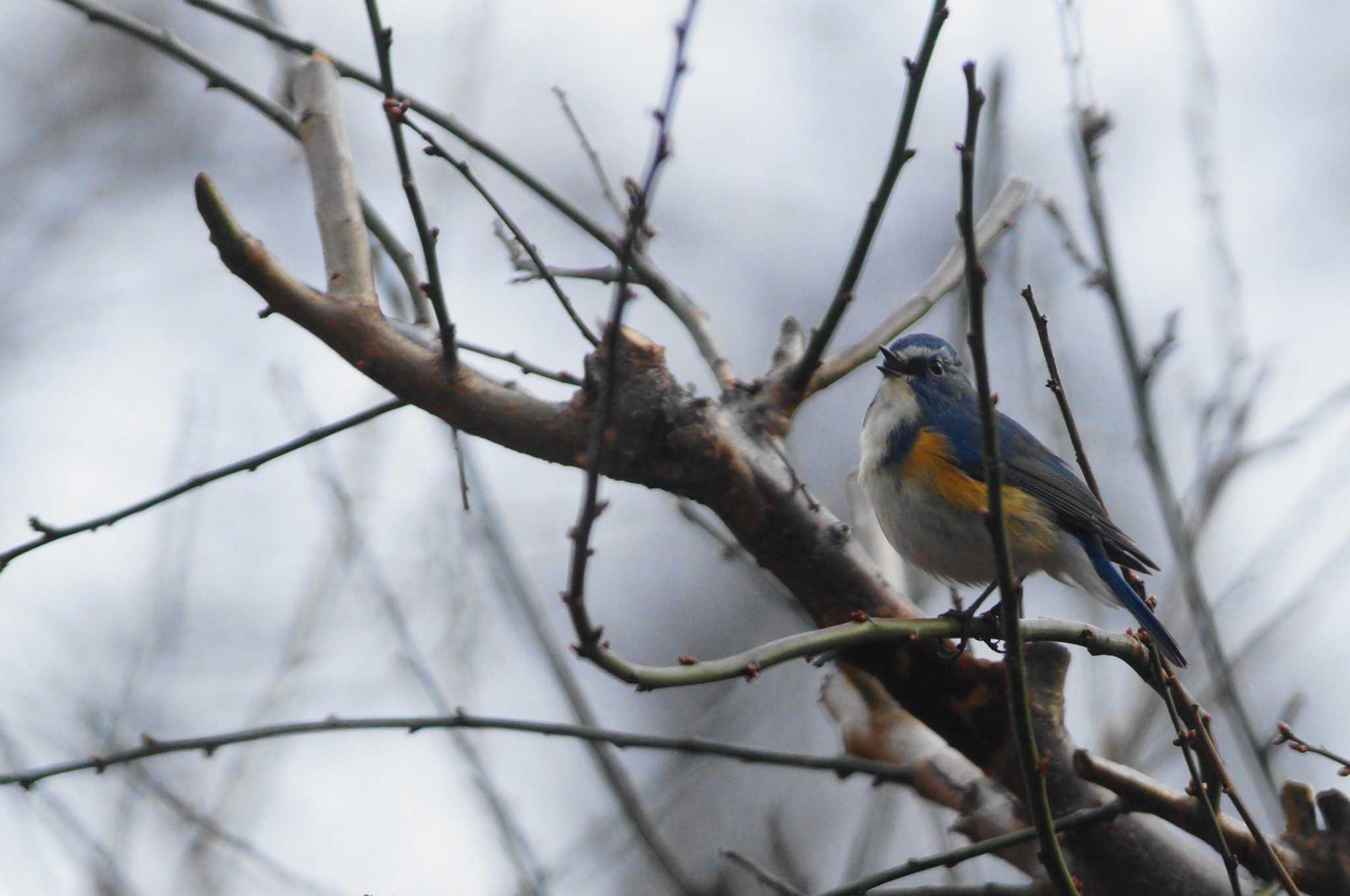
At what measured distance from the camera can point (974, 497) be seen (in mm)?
3625

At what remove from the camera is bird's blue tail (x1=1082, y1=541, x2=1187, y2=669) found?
3129 mm

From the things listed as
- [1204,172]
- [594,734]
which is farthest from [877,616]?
[1204,172]

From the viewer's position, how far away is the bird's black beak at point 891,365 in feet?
13.5

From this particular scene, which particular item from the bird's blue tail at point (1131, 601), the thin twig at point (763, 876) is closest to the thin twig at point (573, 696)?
the thin twig at point (763, 876)

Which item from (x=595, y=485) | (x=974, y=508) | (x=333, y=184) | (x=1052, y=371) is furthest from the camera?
(x=974, y=508)

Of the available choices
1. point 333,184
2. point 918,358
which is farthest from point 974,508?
point 333,184

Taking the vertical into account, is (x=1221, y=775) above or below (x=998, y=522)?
below

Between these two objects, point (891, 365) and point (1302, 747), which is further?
point (891, 365)

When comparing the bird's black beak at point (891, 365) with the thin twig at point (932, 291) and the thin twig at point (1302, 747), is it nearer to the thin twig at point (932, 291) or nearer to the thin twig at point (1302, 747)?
the thin twig at point (932, 291)

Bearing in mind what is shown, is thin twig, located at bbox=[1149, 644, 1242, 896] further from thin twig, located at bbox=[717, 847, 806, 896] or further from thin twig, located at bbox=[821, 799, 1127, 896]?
thin twig, located at bbox=[717, 847, 806, 896]

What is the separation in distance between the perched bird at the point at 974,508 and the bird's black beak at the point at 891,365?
8 centimetres

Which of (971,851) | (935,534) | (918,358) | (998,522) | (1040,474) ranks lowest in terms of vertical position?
(971,851)

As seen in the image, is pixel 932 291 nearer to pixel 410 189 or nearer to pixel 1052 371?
pixel 1052 371

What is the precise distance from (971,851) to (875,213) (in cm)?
139
